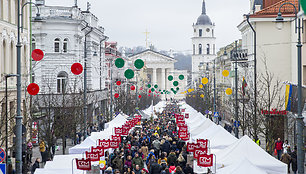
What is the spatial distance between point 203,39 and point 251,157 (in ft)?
510

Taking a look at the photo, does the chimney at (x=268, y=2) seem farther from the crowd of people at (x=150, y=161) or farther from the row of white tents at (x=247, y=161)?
the row of white tents at (x=247, y=161)

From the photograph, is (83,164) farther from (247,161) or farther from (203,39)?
(203,39)

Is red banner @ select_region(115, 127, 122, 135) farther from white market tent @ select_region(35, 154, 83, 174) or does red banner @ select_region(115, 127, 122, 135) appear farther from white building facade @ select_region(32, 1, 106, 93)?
white building facade @ select_region(32, 1, 106, 93)

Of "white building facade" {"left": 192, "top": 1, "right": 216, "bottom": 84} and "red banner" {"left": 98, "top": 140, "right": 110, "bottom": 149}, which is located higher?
"white building facade" {"left": 192, "top": 1, "right": 216, "bottom": 84}

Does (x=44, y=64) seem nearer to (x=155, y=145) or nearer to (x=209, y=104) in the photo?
(x=209, y=104)

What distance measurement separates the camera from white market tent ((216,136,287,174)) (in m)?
15.1

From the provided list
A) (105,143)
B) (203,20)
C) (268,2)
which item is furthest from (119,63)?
(203,20)

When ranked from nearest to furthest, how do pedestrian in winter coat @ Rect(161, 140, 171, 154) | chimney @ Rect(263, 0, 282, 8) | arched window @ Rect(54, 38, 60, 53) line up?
1. pedestrian in winter coat @ Rect(161, 140, 171, 154)
2. chimney @ Rect(263, 0, 282, 8)
3. arched window @ Rect(54, 38, 60, 53)

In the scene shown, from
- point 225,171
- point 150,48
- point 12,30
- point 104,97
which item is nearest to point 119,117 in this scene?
point 12,30

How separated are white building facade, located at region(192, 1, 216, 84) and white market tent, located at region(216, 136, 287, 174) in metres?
150

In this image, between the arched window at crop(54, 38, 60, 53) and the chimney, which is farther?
the arched window at crop(54, 38, 60, 53)

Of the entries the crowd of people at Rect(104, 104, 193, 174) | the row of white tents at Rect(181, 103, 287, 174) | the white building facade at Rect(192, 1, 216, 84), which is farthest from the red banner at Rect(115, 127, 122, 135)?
the white building facade at Rect(192, 1, 216, 84)

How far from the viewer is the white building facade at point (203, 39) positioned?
168 metres

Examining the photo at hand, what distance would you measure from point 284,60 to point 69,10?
→ 2009cm
